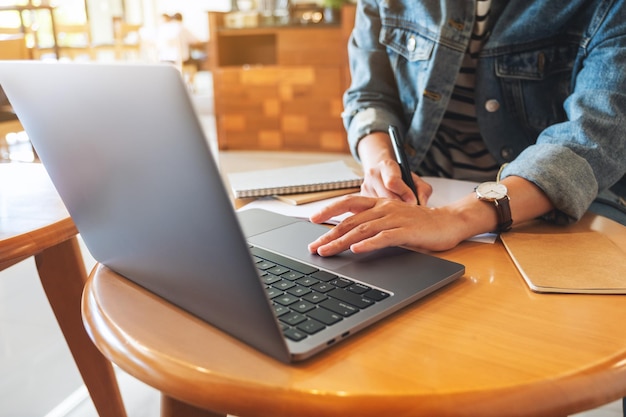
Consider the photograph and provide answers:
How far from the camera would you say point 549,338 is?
1.31 ft

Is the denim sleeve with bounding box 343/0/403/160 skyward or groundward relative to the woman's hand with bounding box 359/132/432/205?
skyward

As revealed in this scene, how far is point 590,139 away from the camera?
0.66 m

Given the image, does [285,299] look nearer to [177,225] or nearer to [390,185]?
[177,225]

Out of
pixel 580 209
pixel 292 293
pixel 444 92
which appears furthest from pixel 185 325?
pixel 444 92

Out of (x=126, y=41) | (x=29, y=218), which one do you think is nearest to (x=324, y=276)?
(x=29, y=218)

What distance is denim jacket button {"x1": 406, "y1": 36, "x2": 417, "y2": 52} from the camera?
0.94 metres

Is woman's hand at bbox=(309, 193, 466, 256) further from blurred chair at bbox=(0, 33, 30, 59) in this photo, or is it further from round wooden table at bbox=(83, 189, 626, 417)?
blurred chair at bbox=(0, 33, 30, 59)

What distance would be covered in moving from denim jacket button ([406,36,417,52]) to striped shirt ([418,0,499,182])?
0.09m

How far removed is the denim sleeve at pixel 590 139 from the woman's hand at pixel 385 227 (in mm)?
128

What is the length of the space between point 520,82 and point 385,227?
1.53ft

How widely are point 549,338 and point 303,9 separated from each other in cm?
379

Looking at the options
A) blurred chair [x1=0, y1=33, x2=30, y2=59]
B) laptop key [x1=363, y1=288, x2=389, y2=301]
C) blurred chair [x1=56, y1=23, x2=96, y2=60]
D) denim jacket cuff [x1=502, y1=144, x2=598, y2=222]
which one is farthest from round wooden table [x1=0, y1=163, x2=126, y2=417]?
blurred chair [x1=56, y1=23, x2=96, y2=60]

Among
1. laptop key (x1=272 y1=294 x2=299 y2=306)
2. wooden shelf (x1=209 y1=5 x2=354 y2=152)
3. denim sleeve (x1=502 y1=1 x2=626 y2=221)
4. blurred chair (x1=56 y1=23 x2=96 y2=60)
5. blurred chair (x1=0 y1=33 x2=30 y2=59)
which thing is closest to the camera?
laptop key (x1=272 y1=294 x2=299 y2=306)

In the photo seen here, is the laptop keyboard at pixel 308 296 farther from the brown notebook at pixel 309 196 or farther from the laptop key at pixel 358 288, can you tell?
the brown notebook at pixel 309 196
